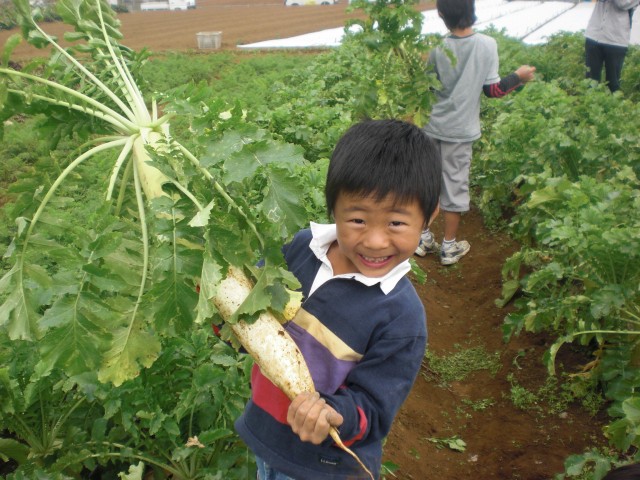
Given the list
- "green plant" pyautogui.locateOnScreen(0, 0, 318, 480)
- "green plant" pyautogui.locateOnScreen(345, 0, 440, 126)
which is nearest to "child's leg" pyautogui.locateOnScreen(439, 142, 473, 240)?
"green plant" pyautogui.locateOnScreen(345, 0, 440, 126)

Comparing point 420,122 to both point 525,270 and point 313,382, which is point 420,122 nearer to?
point 525,270

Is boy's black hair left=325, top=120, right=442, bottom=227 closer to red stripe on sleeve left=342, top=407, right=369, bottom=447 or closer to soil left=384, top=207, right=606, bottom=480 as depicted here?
red stripe on sleeve left=342, top=407, right=369, bottom=447

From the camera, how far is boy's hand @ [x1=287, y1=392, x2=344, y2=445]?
1.49m

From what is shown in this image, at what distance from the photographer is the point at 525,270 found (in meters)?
4.81

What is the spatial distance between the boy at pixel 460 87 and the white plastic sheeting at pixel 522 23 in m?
11.3

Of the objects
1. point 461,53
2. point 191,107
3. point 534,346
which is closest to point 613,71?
point 461,53

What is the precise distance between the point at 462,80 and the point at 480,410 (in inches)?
97.8

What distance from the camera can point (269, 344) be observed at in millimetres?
1844

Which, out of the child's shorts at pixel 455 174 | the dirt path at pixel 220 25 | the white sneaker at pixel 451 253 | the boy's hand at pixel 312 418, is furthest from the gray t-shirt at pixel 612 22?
the dirt path at pixel 220 25

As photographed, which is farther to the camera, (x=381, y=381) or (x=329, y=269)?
(x=329, y=269)

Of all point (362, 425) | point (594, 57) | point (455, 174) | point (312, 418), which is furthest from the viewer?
point (594, 57)

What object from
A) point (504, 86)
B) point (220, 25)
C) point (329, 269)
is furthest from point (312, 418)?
point (220, 25)

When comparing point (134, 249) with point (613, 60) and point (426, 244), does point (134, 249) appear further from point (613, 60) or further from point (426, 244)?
point (613, 60)

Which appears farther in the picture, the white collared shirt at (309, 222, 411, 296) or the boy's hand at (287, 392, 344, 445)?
the white collared shirt at (309, 222, 411, 296)
